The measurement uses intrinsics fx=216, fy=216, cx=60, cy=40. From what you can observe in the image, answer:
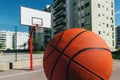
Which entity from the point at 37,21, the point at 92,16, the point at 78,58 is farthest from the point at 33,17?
the point at 92,16

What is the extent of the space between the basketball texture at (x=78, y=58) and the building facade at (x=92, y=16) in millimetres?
47368

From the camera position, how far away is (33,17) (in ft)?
44.7

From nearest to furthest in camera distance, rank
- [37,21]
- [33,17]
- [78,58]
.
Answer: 1. [78,58]
2. [33,17]
3. [37,21]

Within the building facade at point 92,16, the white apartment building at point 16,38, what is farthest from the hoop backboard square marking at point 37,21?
the building facade at point 92,16

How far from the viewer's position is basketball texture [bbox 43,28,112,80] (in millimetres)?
4852

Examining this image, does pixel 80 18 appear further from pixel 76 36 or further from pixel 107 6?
pixel 76 36

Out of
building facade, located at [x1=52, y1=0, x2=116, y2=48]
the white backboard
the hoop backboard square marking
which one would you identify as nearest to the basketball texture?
the white backboard

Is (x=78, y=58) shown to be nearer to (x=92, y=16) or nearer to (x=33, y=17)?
(x=33, y=17)

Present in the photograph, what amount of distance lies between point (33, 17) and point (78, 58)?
359 inches

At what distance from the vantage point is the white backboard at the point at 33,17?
1304cm

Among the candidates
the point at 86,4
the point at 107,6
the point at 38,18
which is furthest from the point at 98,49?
the point at 107,6

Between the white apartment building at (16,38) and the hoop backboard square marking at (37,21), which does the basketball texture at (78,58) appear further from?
the white apartment building at (16,38)

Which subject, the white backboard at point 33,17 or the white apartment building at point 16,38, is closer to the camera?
the white backboard at point 33,17

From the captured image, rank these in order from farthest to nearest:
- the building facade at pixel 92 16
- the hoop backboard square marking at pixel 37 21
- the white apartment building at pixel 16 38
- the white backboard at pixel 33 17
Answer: the building facade at pixel 92 16 → the white apartment building at pixel 16 38 → the hoop backboard square marking at pixel 37 21 → the white backboard at pixel 33 17
